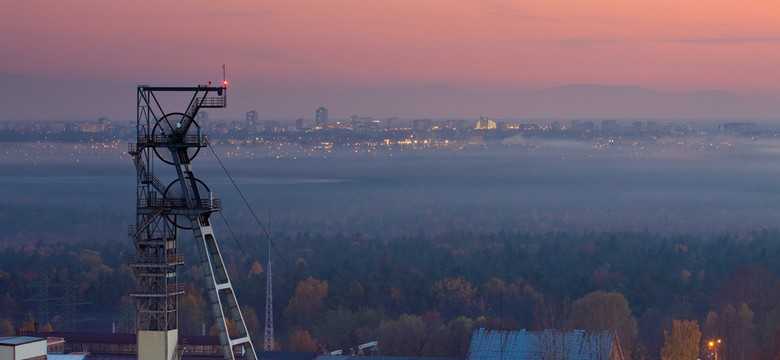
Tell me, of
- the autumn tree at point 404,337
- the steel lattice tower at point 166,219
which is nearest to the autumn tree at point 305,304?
the autumn tree at point 404,337

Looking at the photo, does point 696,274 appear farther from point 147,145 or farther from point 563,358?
point 147,145

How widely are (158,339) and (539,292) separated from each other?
82.4 meters

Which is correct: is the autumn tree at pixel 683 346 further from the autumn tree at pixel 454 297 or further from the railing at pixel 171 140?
the railing at pixel 171 140

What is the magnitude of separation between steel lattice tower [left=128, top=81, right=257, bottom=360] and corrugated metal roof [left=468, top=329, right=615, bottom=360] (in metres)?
25.0

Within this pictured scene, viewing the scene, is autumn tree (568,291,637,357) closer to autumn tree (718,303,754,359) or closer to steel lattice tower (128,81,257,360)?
autumn tree (718,303,754,359)

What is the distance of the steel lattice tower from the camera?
3856 centimetres

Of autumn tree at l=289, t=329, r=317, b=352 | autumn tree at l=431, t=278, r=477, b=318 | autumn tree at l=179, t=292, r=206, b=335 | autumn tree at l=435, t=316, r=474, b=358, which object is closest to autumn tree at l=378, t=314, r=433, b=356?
autumn tree at l=435, t=316, r=474, b=358

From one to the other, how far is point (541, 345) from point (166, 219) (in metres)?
26.8

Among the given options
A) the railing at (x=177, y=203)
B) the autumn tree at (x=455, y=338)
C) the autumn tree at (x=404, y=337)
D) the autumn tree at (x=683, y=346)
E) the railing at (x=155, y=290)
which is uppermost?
the railing at (x=177, y=203)

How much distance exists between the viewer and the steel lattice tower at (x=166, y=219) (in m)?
38.6

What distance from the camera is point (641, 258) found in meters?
148

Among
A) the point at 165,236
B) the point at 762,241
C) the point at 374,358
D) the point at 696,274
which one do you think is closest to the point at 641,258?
the point at 696,274

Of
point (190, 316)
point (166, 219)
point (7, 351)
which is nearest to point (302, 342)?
point (190, 316)

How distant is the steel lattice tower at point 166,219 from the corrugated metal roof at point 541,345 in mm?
25002
